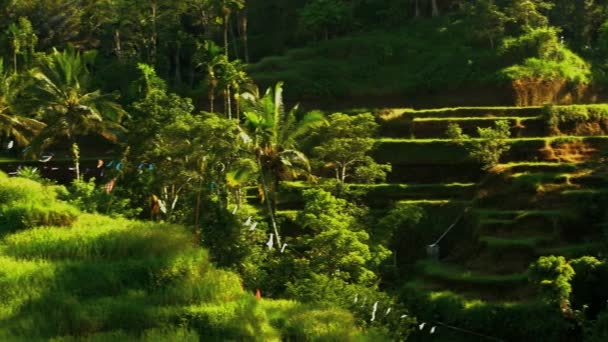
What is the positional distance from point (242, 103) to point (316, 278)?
8426 mm

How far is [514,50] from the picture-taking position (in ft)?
149

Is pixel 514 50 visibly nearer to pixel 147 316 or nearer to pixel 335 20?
pixel 335 20

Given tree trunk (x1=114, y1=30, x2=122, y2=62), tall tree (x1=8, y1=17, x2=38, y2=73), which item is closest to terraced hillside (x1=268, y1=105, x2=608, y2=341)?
tall tree (x1=8, y1=17, x2=38, y2=73)

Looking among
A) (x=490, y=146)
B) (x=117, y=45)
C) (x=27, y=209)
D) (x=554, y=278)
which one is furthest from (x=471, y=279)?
(x=117, y=45)

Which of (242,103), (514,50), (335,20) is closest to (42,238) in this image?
(242,103)

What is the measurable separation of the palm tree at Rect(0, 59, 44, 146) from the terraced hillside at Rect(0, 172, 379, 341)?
95.8 ft

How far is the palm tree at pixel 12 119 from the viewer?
3978 cm

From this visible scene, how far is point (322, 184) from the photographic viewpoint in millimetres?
29781

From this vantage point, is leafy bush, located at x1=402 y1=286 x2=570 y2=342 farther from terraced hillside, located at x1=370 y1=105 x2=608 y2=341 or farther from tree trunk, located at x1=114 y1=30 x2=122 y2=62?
tree trunk, located at x1=114 y1=30 x2=122 y2=62

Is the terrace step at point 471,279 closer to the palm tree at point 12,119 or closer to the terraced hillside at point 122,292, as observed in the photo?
the terraced hillside at point 122,292

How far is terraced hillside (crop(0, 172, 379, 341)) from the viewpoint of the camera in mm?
9422

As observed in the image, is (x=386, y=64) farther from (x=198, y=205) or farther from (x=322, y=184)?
(x=198, y=205)

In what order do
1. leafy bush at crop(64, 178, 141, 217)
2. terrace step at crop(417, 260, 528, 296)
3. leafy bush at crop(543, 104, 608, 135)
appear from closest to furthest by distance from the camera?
leafy bush at crop(64, 178, 141, 217) < terrace step at crop(417, 260, 528, 296) < leafy bush at crop(543, 104, 608, 135)

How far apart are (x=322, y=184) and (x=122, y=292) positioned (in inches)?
778
